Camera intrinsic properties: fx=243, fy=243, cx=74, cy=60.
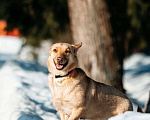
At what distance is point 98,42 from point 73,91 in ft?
7.35

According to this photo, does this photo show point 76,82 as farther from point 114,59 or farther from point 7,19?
point 7,19

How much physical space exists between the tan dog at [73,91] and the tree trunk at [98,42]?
6.03ft

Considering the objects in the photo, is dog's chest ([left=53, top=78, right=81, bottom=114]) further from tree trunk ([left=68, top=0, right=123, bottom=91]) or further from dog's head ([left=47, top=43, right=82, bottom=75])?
tree trunk ([left=68, top=0, right=123, bottom=91])

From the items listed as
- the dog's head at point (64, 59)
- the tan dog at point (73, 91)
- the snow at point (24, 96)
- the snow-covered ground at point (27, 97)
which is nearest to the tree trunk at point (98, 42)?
the snow-covered ground at point (27, 97)

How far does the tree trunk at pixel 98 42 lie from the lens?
5.06 m

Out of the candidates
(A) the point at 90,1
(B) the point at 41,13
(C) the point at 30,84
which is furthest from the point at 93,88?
(B) the point at 41,13

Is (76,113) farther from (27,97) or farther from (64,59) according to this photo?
(27,97)

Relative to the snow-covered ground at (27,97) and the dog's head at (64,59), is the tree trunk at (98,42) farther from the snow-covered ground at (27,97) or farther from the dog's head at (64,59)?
the dog's head at (64,59)

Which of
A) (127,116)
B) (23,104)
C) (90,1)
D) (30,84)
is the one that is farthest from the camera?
(30,84)

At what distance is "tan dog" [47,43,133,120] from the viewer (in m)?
2.97

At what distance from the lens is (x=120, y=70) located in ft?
17.0

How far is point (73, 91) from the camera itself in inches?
118

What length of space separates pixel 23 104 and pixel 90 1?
2.48 metres

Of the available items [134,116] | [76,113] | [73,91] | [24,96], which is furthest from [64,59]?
[24,96]
